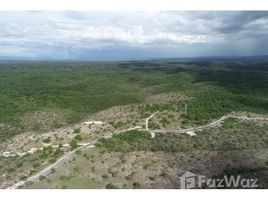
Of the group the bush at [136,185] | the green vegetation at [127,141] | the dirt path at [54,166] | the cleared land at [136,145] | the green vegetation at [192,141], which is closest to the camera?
the bush at [136,185]

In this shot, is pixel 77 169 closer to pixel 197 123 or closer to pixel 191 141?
pixel 191 141

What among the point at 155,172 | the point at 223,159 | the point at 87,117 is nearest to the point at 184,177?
the point at 155,172

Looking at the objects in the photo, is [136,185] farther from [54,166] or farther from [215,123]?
[215,123]

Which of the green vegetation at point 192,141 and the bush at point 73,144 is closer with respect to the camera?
the bush at point 73,144

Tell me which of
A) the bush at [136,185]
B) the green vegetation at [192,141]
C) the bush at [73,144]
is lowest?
the bush at [136,185]

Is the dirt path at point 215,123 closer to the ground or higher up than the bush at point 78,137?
closer to the ground

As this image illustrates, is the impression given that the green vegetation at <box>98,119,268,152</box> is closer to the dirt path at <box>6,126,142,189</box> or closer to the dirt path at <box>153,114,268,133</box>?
the dirt path at <box>153,114,268,133</box>

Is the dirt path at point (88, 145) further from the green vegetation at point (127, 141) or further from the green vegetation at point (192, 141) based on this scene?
the green vegetation at point (192, 141)

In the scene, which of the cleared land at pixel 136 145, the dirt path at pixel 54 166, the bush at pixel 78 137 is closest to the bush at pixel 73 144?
the cleared land at pixel 136 145

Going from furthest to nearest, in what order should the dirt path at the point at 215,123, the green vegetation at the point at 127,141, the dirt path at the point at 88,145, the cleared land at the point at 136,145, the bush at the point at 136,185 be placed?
the dirt path at the point at 215,123 → the green vegetation at the point at 127,141 → the cleared land at the point at 136,145 → the dirt path at the point at 88,145 → the bush at the point at 136,185

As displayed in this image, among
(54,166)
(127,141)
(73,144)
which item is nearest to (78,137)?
(73,144)

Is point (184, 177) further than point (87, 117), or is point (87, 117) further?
point (87, 117)
